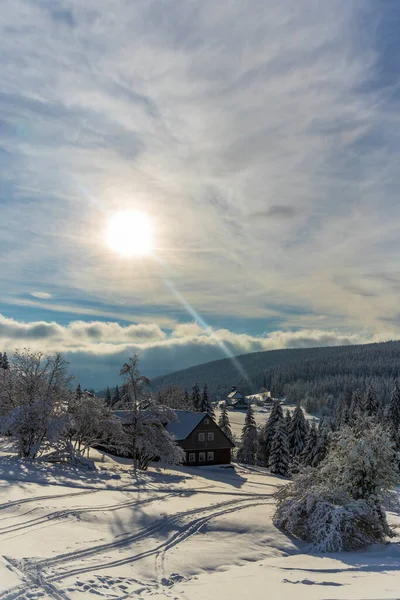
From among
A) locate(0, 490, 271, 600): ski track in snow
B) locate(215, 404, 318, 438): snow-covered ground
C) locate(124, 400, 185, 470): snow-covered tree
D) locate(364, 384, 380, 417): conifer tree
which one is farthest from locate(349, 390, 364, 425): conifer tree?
locate(215, 404, 318, 438): snow-covered ground

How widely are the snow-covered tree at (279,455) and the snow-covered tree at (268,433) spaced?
403 cm

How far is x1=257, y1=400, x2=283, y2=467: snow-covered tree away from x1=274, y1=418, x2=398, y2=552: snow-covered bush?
133 ft

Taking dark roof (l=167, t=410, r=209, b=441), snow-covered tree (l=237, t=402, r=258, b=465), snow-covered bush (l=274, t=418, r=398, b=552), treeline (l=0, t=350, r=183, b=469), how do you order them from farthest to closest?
snow-covered tree (l=237, t=402, r=258, b=465), dark roof (l=167, t=410, r=209, b=441), treeline (l=0, t=350, r=183, b=469), snow-covered bush (l=274, t=418, r=398, b=552)

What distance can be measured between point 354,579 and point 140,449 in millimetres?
25364

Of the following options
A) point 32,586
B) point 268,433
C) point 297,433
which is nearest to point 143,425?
point 32,586

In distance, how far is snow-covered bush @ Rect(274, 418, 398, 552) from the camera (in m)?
18.8

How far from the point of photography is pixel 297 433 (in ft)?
223

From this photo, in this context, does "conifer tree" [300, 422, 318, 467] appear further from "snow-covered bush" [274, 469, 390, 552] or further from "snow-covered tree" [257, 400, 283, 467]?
"snow-covered bush" [274, 469, 390, 552]

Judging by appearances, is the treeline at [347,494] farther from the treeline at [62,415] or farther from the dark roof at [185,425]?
the dark roof at [185,425]

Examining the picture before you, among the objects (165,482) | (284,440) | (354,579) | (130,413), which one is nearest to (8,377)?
(130,413)

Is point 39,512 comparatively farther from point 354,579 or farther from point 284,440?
point 284,440

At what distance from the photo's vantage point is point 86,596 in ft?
34.1

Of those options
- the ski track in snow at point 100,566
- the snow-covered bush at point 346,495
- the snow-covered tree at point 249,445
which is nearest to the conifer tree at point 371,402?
the snow-covered tree at point 249,445

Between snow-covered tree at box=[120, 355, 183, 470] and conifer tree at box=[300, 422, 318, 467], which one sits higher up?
snow-covered tree at box=[120, 355, 183, 470]
